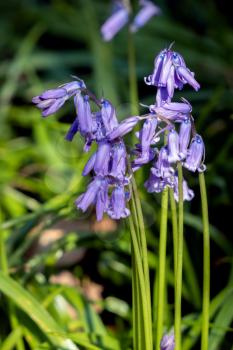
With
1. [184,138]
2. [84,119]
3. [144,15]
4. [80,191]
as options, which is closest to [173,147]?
[184,138]

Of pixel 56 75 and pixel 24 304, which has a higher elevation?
pixel 56 75

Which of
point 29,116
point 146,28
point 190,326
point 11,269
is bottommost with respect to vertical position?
point 190,326

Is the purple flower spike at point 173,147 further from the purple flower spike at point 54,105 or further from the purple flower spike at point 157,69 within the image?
the purple flower spike at point 54,105

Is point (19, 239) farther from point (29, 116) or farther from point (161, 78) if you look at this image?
point (29, 116)

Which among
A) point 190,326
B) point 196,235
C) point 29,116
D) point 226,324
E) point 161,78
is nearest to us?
point 161,78

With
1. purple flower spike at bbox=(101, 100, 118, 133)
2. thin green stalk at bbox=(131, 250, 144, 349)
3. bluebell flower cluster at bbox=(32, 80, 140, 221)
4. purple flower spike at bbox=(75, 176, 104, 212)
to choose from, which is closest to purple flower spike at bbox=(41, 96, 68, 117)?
bluebell flower cluster at bbox=(32, 80, 140, 221)

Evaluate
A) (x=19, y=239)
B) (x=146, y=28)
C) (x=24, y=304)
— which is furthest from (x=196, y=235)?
(x=146, y=28)

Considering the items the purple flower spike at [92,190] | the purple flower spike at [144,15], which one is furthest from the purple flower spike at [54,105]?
the purple flower spike at [144,15]

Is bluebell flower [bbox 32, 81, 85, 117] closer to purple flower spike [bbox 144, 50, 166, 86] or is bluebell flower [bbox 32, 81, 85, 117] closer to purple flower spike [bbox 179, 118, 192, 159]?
purple flower spike [bbox 144, 50, 166, 86]

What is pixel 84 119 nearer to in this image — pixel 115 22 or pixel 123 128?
pixel 123 128
